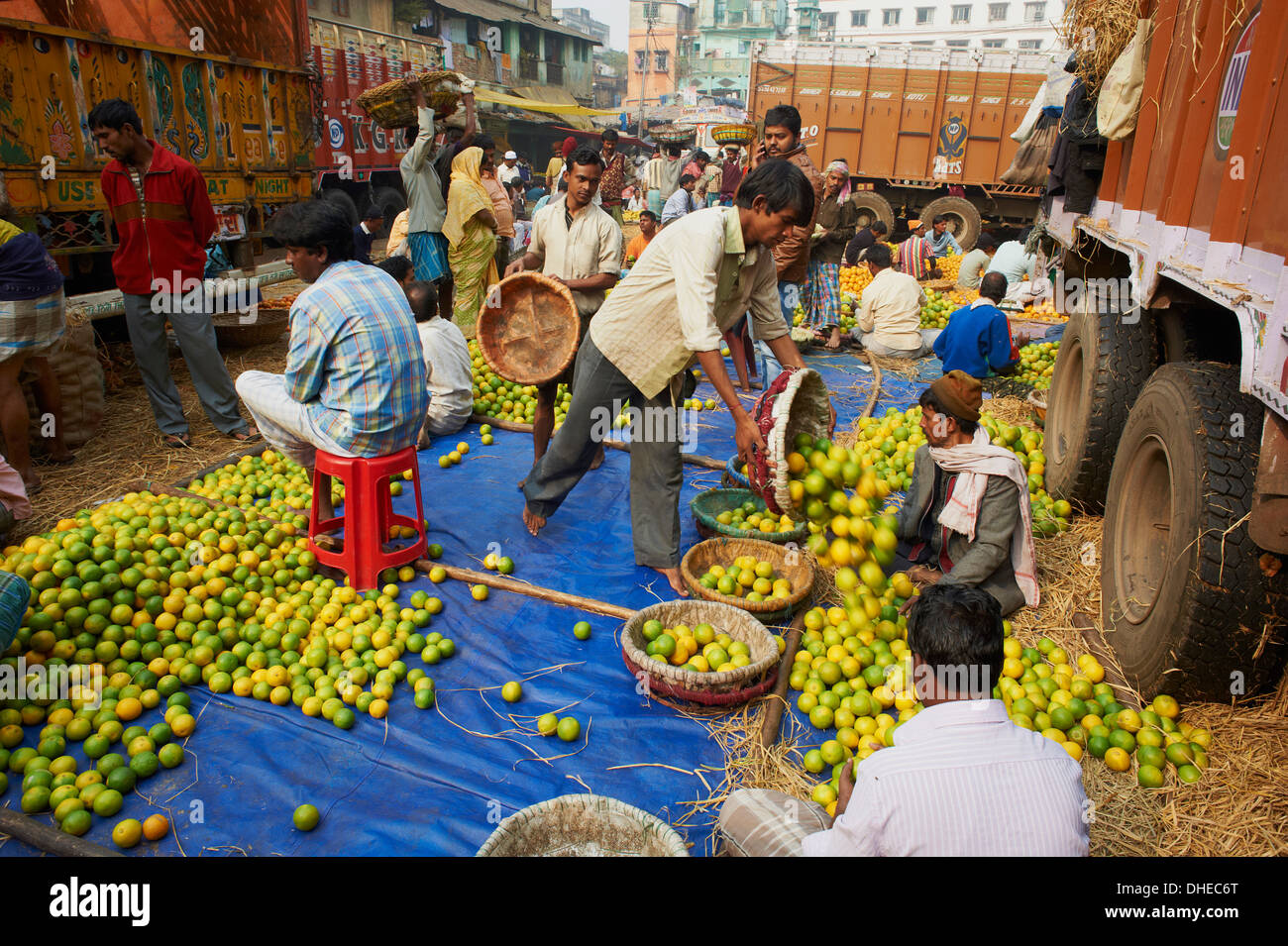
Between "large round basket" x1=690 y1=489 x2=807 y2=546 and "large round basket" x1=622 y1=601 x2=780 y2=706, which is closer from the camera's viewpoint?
"large round basket" x1=622 y1=601 x2=780 y2=706

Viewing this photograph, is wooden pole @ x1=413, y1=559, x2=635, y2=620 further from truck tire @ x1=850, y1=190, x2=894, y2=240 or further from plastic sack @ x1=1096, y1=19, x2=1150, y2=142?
truck tire @ x1=850, y1=190, x2=894, y2=240

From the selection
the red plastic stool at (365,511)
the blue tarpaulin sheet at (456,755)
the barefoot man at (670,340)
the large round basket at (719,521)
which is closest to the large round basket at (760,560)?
the large round basket at (719,521)

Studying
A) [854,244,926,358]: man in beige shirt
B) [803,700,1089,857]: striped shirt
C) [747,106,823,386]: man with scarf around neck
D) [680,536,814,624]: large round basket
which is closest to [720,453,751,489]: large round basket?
[680,536,814,624]: large round basket

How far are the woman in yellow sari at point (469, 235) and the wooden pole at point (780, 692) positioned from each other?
638 centimetres

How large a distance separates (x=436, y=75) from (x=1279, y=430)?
868 centimetres

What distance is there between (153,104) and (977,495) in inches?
351

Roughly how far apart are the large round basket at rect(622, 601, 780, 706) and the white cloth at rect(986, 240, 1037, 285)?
35.7ft

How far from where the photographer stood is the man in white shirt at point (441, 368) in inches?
267

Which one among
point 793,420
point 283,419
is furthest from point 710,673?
point 283,419

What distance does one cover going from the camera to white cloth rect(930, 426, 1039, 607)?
419 cm

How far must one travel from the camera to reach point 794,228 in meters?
7.91

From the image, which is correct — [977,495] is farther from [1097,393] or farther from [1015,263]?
[1015,263]

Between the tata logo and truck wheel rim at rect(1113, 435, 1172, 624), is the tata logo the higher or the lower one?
the higher one

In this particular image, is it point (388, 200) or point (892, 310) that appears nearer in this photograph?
point (892, 310)
